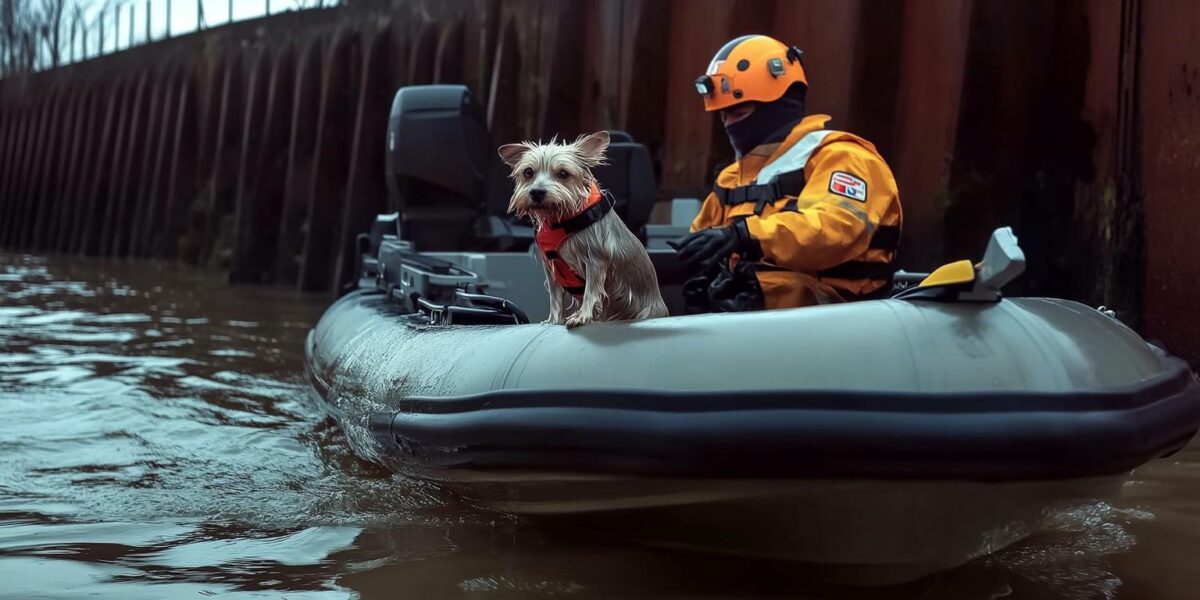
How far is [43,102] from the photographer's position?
27.4 m

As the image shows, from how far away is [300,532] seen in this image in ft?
12.2

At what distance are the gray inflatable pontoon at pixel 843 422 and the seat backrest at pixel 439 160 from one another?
2.67 meters

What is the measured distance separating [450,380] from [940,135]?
360 cm

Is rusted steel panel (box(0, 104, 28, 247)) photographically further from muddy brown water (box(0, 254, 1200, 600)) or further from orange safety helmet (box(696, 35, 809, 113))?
orange safety helmet (box(696, 35, 809, 113))

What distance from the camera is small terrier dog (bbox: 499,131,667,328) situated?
341cm

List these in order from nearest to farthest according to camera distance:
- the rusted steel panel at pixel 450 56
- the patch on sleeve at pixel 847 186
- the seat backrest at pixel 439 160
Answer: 1. the patch on sleeve at pixel 847 186
2. the seat backrest at pixel 439 160
3. the rusted steel panel at pixel 450 56

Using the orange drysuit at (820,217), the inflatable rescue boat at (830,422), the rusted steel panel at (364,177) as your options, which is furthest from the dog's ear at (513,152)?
the rusted steel panel at (364,177)

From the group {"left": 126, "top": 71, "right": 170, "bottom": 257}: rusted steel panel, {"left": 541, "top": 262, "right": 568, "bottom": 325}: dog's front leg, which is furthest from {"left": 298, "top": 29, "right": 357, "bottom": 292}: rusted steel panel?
{"left": 541, "top": 262, "right": 568, "bottom": 325}: dog's front leg

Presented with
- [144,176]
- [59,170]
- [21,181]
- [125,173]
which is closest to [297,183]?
[144,176]

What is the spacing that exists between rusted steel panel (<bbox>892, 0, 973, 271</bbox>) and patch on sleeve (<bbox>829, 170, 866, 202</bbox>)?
2388 mm

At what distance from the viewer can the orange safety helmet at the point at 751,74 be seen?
164 inches

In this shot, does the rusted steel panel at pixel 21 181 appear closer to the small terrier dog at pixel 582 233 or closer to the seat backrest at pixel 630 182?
the seat backrest at pixel 630 182

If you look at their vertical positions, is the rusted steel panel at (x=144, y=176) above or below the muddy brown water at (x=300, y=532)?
above

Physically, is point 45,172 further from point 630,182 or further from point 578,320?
point 578,320
